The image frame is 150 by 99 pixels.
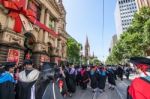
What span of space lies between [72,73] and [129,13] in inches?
3999

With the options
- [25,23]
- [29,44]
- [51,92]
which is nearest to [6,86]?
[51,92]

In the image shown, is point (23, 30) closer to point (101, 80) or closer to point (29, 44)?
point (29, 44)

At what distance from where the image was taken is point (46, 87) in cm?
372

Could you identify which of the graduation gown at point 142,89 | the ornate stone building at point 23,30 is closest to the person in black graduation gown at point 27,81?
the graduation gown at point 142,89

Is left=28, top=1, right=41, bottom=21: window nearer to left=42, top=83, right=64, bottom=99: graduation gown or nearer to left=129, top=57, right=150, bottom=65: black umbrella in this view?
left=42, top=83, right=64, bottom=99: graduation gown

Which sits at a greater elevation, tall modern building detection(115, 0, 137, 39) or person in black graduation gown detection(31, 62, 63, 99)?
tall modern building detection(115, 0, 137, 39)

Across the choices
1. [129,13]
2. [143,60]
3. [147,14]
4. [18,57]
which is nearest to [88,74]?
[18,57]

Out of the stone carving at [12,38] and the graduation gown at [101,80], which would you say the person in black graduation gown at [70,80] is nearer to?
the graduation gown at [101,80]

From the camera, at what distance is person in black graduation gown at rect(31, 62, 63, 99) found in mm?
3586

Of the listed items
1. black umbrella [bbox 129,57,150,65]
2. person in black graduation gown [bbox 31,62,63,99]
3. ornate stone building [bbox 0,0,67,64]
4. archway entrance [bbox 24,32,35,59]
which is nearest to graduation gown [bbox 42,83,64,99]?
person in black graduation gown [bbox 31,62,63,99]

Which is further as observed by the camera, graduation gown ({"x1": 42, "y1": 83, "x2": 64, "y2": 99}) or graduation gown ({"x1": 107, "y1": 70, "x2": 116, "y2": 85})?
graduation gown ({"x1": 107, "y1": 70, "x2": 116, "y2": 85})

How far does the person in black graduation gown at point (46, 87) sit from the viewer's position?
3586 millimetres

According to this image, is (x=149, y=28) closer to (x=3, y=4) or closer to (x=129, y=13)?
(x=3, y=4)

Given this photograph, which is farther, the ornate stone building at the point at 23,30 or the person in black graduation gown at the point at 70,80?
the ornate stone building at the point at 23,30
